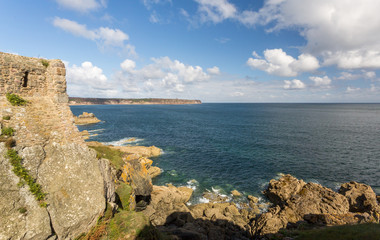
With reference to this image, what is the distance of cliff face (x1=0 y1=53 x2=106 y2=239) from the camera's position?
916cm

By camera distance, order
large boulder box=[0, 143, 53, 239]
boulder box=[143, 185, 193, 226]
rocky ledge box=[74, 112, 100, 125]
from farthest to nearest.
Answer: rocky ledge box=[74, 112, 100, 125]
boulder box=[143, 185, 193, 226]
large boulder box=[0, 143, 53, 239]

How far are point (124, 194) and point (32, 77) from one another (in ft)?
40.9

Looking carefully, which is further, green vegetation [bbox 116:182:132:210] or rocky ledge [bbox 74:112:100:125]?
rocky ledge [bbox 74:112:100:125]

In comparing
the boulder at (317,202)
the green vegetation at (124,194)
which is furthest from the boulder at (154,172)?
the boulder at (317,202)

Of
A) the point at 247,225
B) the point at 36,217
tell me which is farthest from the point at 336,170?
the point at 36,217

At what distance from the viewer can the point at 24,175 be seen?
9883 millimetres

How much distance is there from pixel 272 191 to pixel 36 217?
102ft

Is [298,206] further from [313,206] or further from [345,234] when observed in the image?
[345,234]

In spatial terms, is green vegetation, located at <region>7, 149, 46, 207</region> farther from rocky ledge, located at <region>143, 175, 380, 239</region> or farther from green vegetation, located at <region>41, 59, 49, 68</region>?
rocky ledge, located at <region>143, 175, 380, 239</region>

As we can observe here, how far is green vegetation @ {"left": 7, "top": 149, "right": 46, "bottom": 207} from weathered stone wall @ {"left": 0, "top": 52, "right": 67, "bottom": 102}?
5042 millimetres

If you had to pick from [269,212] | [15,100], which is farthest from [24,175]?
[269,212]

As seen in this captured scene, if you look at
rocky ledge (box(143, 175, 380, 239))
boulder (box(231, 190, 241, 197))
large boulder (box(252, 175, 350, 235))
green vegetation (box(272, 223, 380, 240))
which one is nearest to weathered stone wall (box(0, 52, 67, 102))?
rocky ledge (box(143, 175, 380, 239))

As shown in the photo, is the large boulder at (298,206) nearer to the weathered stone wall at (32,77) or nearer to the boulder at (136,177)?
the boulder at (136,177)

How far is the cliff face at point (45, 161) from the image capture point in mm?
9156
